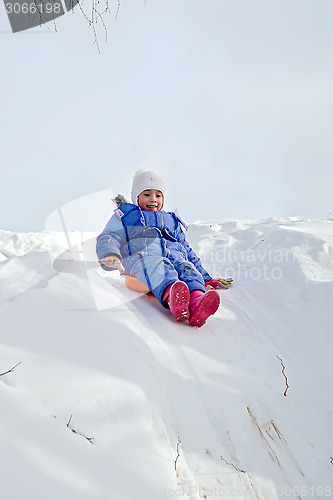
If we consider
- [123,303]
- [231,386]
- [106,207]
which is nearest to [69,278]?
[123,303]

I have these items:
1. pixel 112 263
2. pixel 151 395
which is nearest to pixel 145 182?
pixel 112 263

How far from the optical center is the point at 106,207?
3.46 metres

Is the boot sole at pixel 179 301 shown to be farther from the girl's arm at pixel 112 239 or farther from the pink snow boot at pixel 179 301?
the girl's arm at pixel 112 239

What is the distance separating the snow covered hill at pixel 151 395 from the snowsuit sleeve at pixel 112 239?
0.48 metres

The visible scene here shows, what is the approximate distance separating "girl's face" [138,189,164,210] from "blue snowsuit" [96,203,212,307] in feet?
0.51

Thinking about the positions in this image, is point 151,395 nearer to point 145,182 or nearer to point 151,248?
point 151,248

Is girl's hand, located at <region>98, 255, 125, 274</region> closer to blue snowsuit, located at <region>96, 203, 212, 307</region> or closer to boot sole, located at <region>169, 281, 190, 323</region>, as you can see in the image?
blue snowsuit, located at <region>96, 203, 212, 307</region>

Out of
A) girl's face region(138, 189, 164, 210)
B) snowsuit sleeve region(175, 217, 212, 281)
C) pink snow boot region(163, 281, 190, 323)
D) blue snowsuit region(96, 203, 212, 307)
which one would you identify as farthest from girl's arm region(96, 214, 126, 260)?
pink snow boot region(163, 281, 190, 323)

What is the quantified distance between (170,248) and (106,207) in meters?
1.03

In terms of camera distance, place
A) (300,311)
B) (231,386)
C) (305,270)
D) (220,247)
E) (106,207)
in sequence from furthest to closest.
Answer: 1. (220,247)
2. (106,207)
3. (305,270)
4. (300,311)
5. (231,386)

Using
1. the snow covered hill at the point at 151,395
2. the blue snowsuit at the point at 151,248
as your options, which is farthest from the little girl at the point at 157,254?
the snow covered hill at the point at 151,395

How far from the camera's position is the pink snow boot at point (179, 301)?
2.00 metres

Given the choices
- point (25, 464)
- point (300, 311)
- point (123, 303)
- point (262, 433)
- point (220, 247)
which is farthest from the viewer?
point (220, 247)

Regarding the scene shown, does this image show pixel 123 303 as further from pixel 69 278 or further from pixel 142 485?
pixel 142 485
